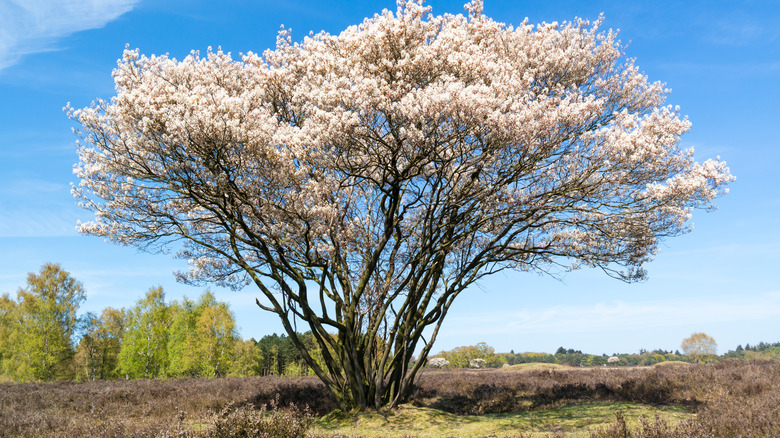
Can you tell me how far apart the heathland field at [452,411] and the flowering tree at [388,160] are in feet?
8.48

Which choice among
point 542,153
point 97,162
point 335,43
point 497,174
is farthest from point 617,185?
point 97,162

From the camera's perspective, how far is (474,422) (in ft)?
39.5

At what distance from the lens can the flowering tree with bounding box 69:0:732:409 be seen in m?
11.5

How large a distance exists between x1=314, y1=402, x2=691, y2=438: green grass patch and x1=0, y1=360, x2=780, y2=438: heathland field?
3 cm

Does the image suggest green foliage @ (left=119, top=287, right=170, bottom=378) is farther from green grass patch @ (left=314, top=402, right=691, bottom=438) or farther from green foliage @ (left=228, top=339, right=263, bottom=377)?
green grass patch @ (left=314, top=402, right=691, bottom=438)

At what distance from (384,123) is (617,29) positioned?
1001cm

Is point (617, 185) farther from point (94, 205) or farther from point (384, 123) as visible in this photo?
point (94, 205)

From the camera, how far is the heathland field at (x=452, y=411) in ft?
24.3

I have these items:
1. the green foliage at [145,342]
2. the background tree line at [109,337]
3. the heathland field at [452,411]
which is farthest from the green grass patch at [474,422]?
the green foliage at [145,342]

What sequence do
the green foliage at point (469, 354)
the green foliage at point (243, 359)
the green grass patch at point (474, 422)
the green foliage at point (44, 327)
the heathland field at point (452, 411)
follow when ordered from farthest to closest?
the green foliage at point (469, 354) → the green foliage at point (243, 359) → the green foliage at point (44, 327) → the green grass patch at point (474, 422) → the heathland field at point (452, 411)

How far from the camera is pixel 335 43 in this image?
13.7 m

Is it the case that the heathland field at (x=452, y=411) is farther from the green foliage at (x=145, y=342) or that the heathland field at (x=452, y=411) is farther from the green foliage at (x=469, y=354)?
the green foliage at (x=469, y=354)

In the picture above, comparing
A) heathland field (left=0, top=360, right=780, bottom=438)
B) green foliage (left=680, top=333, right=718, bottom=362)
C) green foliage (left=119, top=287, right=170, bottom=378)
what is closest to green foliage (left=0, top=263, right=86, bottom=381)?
green foliage (left=119, top=287, right=170, bottom=378)

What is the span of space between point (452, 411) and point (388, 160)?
30.9ft
